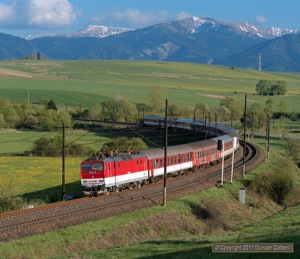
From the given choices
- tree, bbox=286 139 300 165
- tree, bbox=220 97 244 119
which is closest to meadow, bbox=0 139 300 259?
tree, bbox=286 139 300 165

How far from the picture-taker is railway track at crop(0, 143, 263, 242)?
32.3 metres

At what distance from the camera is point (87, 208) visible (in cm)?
3834

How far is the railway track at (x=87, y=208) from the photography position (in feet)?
106

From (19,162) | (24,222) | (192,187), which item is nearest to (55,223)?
(24,222)

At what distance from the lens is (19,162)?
71438mm

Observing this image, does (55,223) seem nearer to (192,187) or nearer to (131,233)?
(131,233)

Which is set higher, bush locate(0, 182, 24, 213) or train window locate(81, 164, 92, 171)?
train window locate(81, 164, 92, 171)

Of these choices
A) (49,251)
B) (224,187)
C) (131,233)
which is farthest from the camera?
(224,187)

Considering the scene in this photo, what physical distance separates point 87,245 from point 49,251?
105 inches

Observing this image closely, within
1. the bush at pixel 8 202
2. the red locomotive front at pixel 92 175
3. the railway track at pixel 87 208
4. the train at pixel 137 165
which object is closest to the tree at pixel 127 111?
the train at pixel 137 165

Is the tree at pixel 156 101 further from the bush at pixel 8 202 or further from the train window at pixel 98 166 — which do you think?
the bush at pixel 8 202

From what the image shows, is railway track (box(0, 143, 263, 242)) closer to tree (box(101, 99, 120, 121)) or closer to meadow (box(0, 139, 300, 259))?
meadow (box(0, 139, 300, 259))

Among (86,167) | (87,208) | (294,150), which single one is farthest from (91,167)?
(294,150)

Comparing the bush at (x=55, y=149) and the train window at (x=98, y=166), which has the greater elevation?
the train window at (x=98, y=166)
